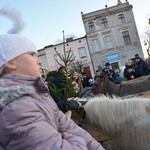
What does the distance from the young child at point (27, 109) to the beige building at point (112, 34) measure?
146ft

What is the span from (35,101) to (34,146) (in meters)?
0.24

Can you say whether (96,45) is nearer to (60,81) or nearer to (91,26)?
(91,26)

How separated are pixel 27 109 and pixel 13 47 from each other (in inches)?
15.2

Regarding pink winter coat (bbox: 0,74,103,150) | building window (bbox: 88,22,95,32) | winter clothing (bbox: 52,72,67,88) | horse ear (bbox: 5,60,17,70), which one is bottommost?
pink winter coat (bbox: 0,74,103,150)

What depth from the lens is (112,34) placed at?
1882 inches

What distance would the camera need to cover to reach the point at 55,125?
171 centimetres

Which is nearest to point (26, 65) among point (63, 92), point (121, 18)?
point (63, 92)

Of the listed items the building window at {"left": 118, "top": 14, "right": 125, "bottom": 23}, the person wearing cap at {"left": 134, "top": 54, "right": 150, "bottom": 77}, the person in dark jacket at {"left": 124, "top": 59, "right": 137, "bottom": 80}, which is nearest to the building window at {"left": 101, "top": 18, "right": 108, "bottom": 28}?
the building window at {"left": 118, "top": 14, "right": 125, "bottom": 23}

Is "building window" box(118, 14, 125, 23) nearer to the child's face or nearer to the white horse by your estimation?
the white horse

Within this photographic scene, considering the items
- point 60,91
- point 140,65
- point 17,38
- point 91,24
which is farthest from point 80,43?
point 17,38

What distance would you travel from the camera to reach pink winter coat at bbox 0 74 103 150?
1.42 metres

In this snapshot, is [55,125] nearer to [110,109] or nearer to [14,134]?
[14,134]

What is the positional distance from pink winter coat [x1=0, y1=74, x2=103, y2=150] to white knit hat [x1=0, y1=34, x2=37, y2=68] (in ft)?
0.34

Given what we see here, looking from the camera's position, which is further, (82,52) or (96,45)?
(82,52)
